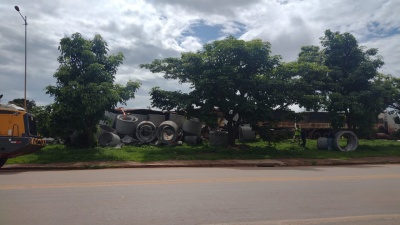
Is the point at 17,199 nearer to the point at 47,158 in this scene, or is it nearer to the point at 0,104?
the point at 0,104

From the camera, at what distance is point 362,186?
9344 mm

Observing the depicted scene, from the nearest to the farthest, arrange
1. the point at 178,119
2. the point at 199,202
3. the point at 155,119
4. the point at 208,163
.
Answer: the point at 199,202 < the point at 208,163 < the point at 178,119 < the point at 155,119

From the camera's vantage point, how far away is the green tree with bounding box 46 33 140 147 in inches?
685

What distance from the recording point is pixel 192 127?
24.3 metres

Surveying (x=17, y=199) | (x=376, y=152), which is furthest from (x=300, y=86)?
(x=17, y=199)

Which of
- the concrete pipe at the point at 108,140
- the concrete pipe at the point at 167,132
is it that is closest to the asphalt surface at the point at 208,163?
the concrete pipe at the point at 108,140

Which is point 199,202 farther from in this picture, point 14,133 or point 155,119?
point 155,119

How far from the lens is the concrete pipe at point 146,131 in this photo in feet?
76.5

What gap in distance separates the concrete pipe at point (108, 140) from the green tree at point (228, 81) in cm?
340

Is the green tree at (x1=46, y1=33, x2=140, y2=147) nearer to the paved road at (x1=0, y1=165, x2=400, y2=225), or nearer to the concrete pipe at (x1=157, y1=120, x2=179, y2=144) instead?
the concrete pipe at (x1=157, y1=120, x2=179, y2=144)

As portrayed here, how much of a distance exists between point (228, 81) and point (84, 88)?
7.33m

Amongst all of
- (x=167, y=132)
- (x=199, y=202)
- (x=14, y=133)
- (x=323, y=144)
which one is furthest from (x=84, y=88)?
(x=323, y=144)

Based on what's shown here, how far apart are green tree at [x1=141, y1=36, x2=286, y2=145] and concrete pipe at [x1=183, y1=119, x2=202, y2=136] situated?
3897mm

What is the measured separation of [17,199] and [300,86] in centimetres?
1660
